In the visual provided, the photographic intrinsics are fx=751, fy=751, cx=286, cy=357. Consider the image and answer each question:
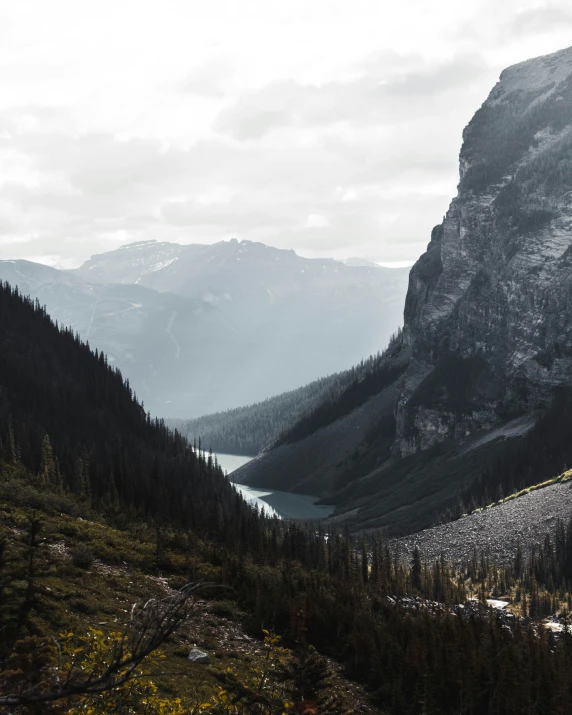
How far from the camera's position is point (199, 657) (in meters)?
43.5

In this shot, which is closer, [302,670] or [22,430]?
[302,670]

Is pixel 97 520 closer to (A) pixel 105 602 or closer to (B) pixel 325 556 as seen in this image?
(A) pixel 105 602

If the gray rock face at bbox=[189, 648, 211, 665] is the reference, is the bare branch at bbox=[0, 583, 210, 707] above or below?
above

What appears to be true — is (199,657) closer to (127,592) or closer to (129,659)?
Result: (127,592)

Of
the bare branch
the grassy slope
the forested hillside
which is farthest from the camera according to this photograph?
the grassy slope

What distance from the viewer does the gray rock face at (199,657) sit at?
43.2 m

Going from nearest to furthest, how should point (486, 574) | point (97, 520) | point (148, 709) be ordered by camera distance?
point (148, 709), point (97, 520), point (486, 574)

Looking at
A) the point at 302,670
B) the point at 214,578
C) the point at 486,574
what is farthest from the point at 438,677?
the point at 486,574

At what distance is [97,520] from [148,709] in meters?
58.5

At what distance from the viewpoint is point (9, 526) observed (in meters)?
57.6

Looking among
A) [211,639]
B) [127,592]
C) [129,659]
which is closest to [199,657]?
[211,639]

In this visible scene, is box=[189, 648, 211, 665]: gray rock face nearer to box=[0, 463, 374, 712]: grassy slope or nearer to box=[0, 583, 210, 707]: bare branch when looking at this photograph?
box=[0, 463, 374, 712]: grassy slope

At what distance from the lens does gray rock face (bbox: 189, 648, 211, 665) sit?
43219 millimetres

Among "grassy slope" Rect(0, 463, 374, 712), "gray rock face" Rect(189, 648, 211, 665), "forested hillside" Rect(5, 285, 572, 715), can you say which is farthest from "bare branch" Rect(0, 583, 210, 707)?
"gray rock face" Rect(189, 648, 211, 665)
